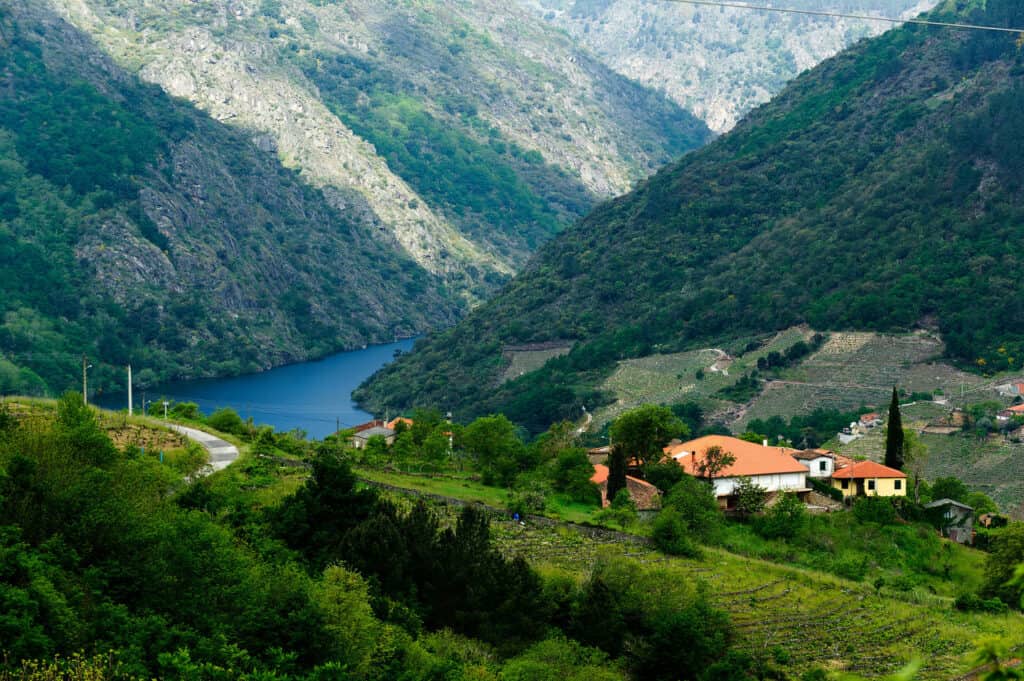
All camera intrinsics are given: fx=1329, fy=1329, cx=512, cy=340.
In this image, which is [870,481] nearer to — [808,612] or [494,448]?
[494,448]

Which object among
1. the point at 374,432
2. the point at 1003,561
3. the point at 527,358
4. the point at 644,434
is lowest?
the point at 1003,561

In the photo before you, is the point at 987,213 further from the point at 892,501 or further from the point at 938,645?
the point at 938,645

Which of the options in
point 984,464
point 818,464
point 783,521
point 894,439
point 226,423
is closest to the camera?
point 783,521

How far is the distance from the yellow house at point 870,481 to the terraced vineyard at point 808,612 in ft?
41.3

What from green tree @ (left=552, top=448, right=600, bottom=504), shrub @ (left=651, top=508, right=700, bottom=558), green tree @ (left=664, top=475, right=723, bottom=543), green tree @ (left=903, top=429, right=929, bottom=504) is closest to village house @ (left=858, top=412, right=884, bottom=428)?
green tree @ (left=903, top=429, right=929, bottom=504)

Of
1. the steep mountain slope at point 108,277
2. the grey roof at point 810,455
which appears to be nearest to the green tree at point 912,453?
the grey roof at point 810,455

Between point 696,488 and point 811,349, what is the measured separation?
5980 cm

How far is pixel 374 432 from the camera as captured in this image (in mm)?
88312

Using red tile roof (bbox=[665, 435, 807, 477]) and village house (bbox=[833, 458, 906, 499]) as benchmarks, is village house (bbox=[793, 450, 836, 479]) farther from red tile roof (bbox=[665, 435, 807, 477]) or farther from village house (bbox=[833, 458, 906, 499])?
red tile roof (bbox=[665, 435, 807, 477])

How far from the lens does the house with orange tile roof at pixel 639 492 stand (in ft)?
176

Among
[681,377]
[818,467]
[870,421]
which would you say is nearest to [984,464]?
[870,421]

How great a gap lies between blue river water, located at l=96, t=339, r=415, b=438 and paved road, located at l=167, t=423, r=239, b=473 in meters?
63.1

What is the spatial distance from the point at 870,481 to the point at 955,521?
4.20 meters

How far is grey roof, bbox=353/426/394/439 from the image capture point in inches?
3375
